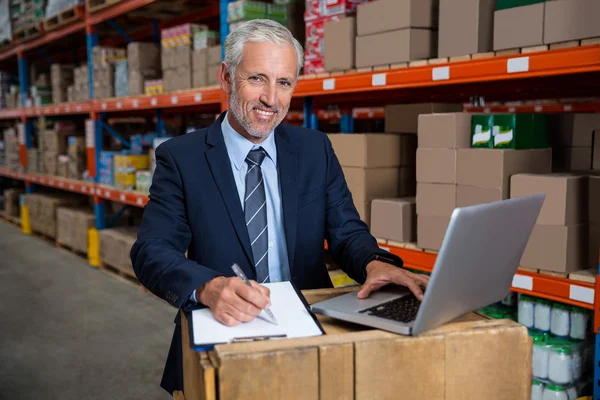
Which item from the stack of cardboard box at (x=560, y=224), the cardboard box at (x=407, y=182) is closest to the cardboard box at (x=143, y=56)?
the cardboard box at (x=407, y=182)

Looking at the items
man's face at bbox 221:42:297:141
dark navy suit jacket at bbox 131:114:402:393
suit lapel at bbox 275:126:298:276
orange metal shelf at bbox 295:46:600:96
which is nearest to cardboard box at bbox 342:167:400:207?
orange metal shelf at bbox 295:46:600:96

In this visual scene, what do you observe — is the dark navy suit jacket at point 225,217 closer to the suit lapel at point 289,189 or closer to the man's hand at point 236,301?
the suit lapel at point 289,189

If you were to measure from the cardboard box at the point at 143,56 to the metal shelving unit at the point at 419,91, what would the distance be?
307mm

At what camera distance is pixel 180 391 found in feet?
4.92

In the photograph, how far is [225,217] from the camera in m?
1.61

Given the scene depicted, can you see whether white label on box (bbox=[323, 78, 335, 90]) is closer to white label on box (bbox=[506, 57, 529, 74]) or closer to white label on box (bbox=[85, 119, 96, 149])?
white label on box (bbox=[506, 57, 529, 74])

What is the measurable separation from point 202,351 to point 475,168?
5.91 feet

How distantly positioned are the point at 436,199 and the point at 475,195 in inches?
8.6

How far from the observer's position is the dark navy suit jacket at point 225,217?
1571mm

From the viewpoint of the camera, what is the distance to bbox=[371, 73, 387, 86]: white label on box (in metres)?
2.90

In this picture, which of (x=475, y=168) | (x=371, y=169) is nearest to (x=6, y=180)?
(x=371, y=169)

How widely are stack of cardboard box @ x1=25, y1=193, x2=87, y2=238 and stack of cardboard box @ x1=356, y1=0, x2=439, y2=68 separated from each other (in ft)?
17.7

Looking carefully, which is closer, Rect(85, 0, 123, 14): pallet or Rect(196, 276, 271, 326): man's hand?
Rect(196, 276, 271, 326): man's hand

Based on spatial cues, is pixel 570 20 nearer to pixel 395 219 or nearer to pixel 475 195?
pixel 475 195
